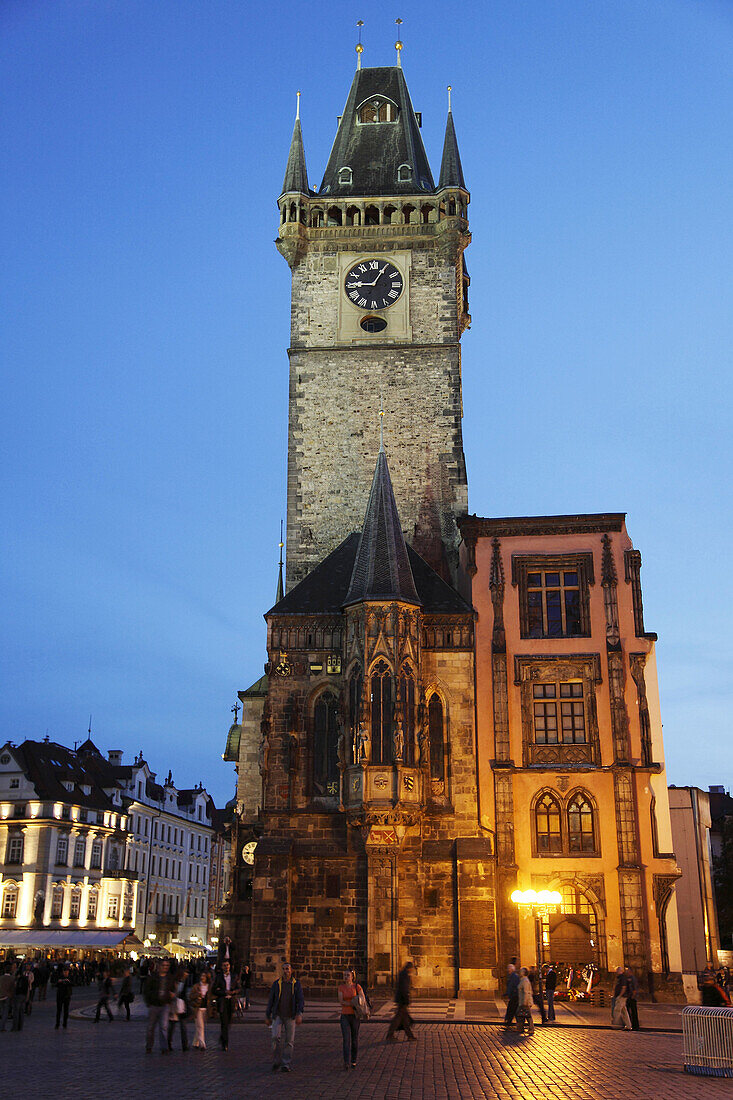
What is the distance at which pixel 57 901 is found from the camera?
63.5 metres

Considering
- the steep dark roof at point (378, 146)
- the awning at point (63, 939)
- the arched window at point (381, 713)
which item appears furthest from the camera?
the steep dark roof at point (378, 146)

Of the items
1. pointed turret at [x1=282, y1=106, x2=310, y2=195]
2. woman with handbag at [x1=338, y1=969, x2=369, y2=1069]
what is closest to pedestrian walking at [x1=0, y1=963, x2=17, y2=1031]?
woman with handbag at [x1=338, y1=969, x2=369, y2=1069]

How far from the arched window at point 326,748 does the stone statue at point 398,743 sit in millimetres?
2372

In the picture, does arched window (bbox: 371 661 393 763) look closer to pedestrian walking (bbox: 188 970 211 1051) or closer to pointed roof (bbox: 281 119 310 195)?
pedestrian walking (bbox: 188 970 211 1051)

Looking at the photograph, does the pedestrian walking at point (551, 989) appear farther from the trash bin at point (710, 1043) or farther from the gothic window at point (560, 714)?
the gothic window at point (560, 714)

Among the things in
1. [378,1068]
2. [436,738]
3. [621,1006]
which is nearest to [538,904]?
[436,738]

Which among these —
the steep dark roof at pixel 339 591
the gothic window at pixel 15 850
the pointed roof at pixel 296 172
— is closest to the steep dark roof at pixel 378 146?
the pointed roof at pixel 296 172

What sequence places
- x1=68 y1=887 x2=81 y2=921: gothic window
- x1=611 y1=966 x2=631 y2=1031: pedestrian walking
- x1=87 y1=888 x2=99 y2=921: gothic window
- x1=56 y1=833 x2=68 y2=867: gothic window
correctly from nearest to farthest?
x1=611 y1=966 x2=631 y2=1031: pedestrian walking, x1=56 y1=833 x2=68 y2=867: gothic window, x1=68 y1=887 x2=81 y2=921: gothic window, x1=87 y1=888 x2=99 y2=921: gothic window

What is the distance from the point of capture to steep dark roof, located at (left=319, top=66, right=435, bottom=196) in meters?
44.7

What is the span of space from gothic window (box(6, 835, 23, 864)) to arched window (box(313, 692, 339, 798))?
37.1 m

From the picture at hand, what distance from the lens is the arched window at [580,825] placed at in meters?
32.2

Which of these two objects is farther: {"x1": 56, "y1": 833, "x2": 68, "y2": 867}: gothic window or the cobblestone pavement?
{"x1": 56, "y1": 833, "x2": 68, "y2": 867}: gothic window

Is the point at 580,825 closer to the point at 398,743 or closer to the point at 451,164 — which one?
the point at 398,743

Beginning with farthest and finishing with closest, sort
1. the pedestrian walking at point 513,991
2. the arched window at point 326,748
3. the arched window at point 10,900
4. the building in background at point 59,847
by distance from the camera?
the building in background at point 59,847 < the arched window at point 10,900 < the arched window at point 326,748 < the pedestrian walking at point 513,991
